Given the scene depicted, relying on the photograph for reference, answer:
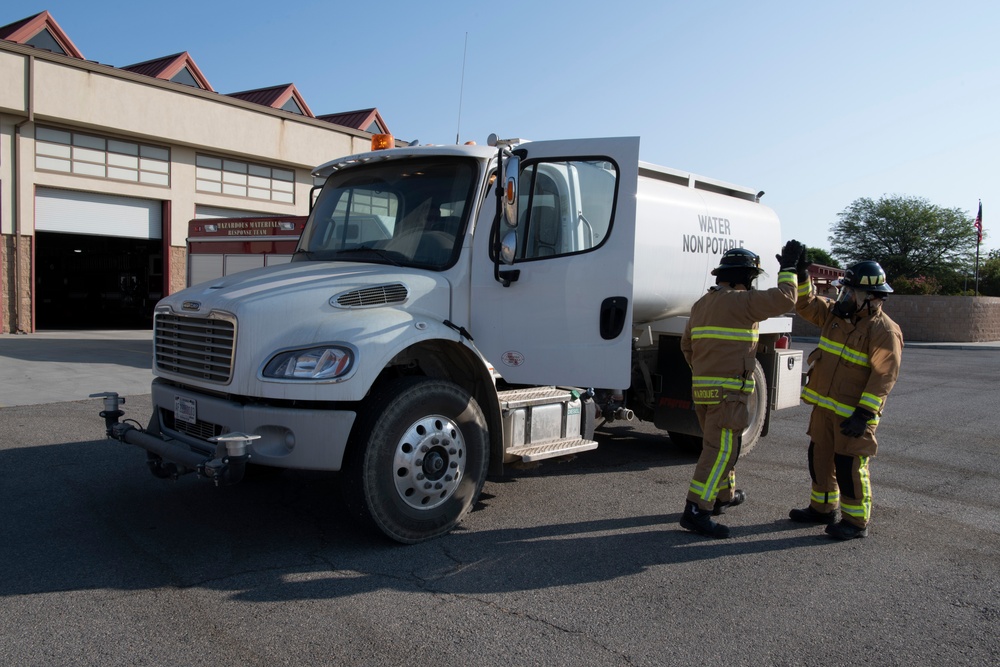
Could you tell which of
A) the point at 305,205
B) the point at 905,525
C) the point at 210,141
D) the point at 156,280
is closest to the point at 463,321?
the point at 905,525

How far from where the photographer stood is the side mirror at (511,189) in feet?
16.1

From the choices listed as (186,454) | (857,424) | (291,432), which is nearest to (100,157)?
(186,454)

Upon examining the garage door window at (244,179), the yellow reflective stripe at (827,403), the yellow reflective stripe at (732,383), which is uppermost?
the garage door window at (244,179)

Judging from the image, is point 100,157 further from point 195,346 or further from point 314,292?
point 314,292

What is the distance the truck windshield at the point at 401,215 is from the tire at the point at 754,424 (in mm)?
3527

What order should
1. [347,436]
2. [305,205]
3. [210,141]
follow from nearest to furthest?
1. [347,436]
2. [210,141]
3. [305,205]

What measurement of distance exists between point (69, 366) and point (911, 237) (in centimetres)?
4567

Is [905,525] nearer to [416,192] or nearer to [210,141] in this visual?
[416,192]

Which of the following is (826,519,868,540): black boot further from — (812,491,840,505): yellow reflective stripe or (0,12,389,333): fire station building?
(0,12,389,333): fire station building

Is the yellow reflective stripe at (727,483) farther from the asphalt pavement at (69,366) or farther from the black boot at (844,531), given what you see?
the asphalt pavement at (69,366)

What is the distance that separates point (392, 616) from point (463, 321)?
214cm

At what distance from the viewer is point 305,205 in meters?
26.3

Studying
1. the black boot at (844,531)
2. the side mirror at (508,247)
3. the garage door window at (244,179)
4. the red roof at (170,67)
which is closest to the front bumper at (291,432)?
the side mirror at (508,247)

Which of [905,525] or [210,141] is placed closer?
[905,525]
